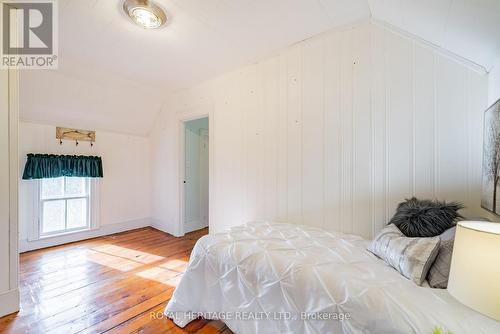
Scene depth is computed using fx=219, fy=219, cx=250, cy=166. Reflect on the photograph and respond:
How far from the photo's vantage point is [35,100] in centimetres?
291

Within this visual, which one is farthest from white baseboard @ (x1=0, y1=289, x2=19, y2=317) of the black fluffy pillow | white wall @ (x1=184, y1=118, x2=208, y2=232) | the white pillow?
the black fluffy pillow

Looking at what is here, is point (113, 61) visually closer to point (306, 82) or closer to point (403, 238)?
point (306, 82)

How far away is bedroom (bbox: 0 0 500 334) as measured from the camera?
140 cm

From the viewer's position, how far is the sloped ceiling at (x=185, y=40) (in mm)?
1408

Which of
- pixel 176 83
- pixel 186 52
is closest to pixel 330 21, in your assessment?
pixel 186 52

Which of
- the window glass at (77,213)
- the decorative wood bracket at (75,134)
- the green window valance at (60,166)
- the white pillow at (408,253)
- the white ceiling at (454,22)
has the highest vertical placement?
the white ceiling at (454,22)

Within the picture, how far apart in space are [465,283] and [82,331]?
7.31ft

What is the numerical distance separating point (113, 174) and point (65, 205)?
2.70 ft

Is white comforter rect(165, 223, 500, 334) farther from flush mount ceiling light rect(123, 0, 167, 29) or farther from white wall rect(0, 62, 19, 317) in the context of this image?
flush mount ceiling light rect(123, 0, 167, 29)

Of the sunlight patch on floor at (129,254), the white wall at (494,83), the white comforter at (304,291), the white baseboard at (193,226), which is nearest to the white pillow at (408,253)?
the white comforter at (304,291)
